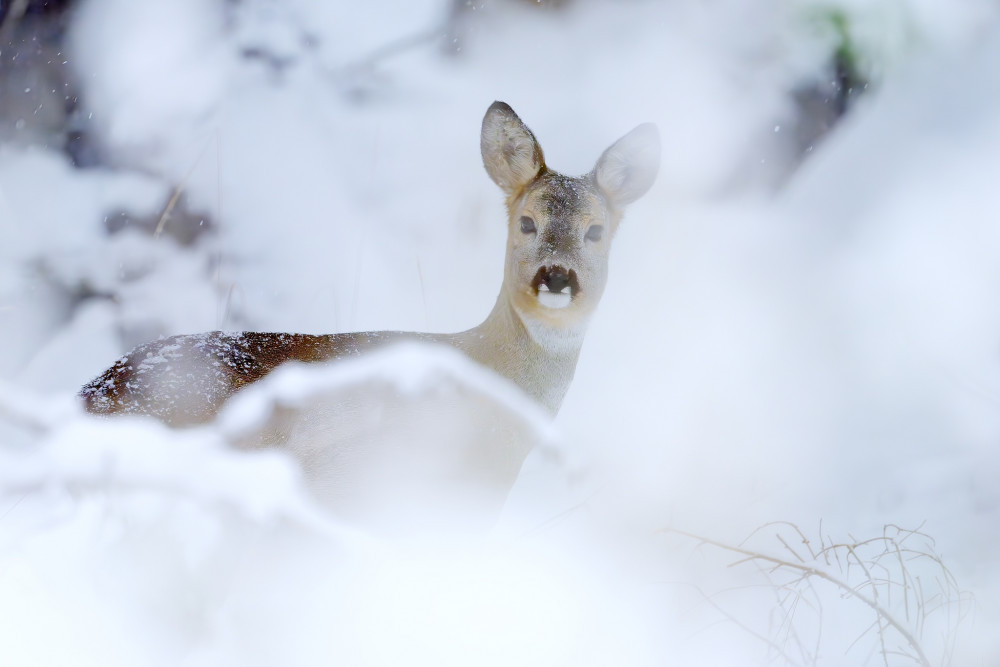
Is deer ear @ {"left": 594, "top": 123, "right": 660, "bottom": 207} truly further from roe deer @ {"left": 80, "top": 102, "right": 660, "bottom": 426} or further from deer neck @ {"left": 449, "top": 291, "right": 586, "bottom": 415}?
deer neck @ {"left": 449, "top": 291, "right": 586, "bottom": 415}

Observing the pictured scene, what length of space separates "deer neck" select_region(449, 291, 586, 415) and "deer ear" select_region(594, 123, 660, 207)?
47cm

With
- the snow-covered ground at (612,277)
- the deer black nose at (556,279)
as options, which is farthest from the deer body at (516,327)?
the snow-covered ground at (612,277)

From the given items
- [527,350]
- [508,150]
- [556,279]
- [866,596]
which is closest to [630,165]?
[508,150]

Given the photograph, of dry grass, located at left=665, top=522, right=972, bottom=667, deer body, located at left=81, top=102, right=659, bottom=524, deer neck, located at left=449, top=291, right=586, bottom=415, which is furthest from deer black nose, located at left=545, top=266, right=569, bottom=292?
dry grass, located at left=665, top=522, right=972, bottom=667

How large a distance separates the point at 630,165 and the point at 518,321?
0.62m

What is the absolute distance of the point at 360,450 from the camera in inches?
91.4

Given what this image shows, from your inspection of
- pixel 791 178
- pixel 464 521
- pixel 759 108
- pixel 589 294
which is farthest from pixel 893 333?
pixel 464 521

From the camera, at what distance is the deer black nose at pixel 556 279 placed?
245cm

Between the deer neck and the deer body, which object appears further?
the deer neck

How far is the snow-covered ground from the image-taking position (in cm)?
208

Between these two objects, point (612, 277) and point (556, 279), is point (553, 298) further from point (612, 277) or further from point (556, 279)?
point (612, 277)

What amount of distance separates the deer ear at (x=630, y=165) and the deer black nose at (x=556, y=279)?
43 cm

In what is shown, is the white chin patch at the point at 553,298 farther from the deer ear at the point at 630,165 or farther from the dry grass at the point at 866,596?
the dry grass at the point at 866,596

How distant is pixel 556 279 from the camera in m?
2.45
